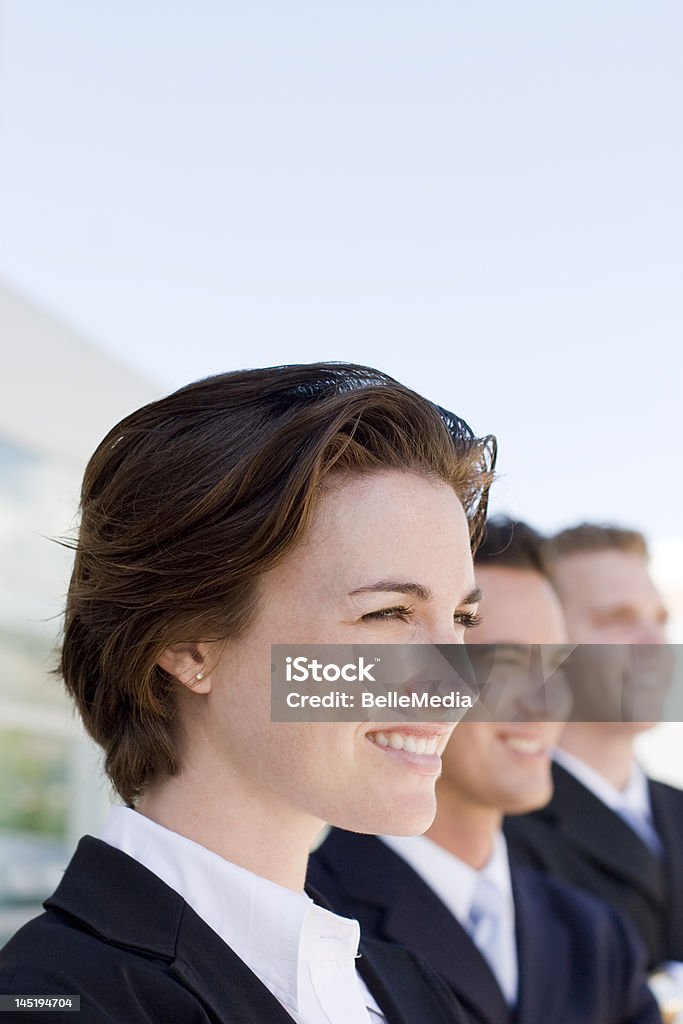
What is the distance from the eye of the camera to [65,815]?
371 cm

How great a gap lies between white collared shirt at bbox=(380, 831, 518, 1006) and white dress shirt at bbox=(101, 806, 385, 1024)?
1.44 ft

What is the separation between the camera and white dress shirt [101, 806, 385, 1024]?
0.82 meters

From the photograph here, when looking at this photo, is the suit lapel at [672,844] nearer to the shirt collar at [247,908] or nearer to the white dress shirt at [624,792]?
the white dress shirt at [624,792]

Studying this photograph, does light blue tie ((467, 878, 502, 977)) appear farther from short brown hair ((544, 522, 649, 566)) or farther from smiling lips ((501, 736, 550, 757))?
short brown hair ((544, 522, 649, 566))

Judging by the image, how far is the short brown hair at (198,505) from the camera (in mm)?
837

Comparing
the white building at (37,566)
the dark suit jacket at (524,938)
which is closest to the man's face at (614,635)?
the dark suit jacket at (524,938)

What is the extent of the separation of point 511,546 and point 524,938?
1.60 ft

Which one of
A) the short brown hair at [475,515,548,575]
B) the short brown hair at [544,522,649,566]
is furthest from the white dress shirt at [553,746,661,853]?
the short brown hair at [475,515,548,575]

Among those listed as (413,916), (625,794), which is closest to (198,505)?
(413,916)

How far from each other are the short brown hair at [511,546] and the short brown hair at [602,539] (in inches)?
13.0

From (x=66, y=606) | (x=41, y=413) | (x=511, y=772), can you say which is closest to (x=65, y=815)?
(x=41, y=413)

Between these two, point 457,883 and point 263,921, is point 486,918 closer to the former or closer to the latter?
point 457,883

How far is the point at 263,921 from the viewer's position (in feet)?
2.73

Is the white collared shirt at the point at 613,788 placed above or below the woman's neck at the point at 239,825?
above
